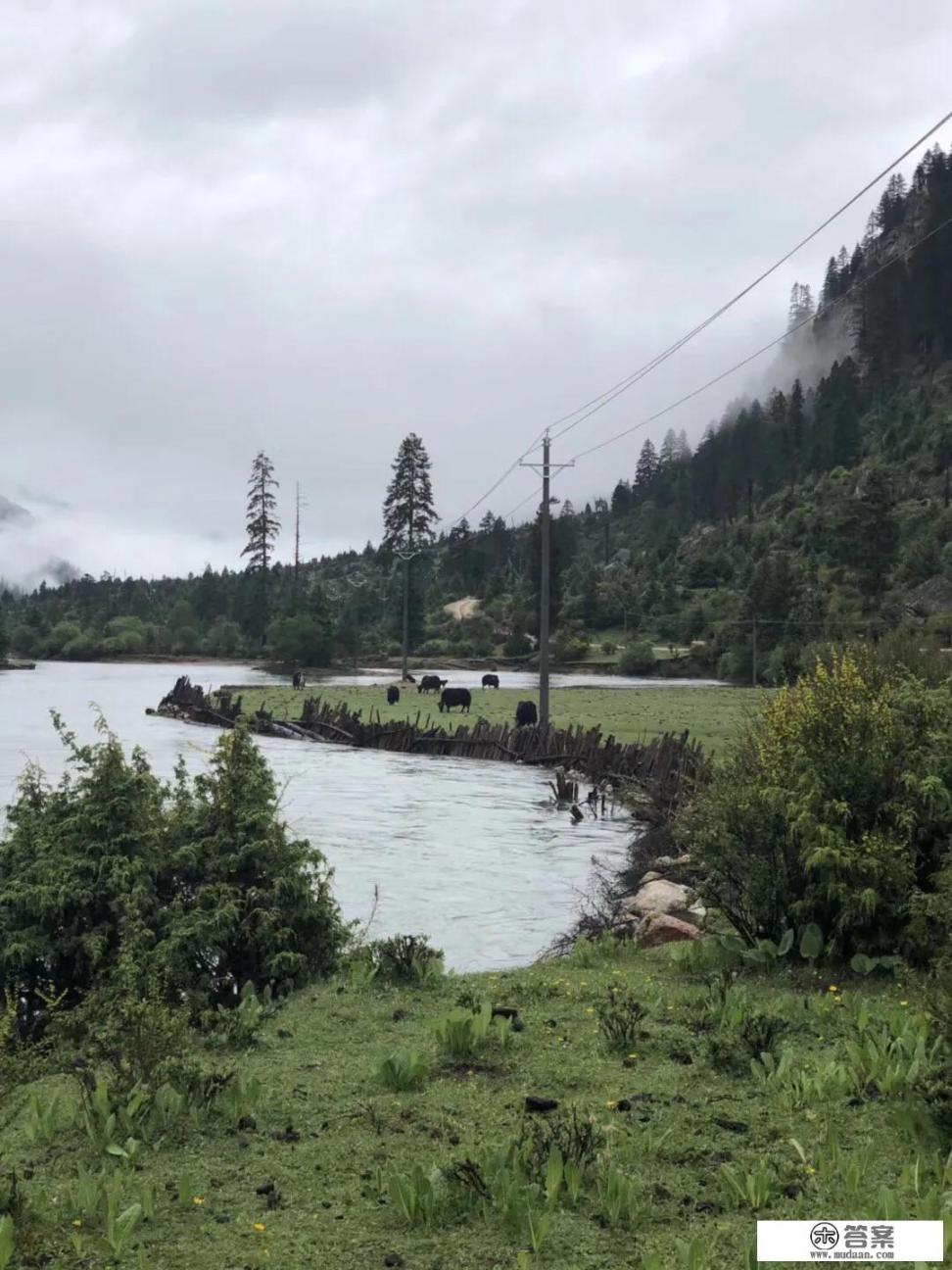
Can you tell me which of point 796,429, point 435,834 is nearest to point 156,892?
point 435,834

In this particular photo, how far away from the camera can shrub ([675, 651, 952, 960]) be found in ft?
29.3

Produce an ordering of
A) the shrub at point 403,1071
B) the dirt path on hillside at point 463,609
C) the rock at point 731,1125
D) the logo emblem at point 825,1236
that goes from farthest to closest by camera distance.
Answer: the dirt path on hillside at point 463,609
the shrub at point 403,1071
the rock at point 731,1125
the logo emblem at point 825,1236

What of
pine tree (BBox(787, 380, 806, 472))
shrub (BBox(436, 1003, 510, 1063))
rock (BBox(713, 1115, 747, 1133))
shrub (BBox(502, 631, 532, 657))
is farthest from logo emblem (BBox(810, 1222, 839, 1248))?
pine tree (BBox(787, 380, 806, 472))

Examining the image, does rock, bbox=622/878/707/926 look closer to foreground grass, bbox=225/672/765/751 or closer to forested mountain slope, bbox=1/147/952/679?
foreground grass, bbox=225/672/765/751

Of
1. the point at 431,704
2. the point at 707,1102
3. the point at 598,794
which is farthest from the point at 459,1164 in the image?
the point at 431,704

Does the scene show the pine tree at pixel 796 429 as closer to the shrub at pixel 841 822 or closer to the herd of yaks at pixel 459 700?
the herd of yaks at pixel 459 700

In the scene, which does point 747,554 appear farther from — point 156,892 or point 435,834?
point 156,892

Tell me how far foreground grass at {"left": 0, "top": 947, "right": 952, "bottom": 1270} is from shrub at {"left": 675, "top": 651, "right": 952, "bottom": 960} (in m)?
0.88

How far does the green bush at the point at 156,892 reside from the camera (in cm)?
912

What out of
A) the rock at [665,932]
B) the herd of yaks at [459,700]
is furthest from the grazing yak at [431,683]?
the rock at [665,932]

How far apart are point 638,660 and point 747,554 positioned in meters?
34.8

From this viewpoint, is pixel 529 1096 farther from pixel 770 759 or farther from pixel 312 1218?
pixel 770 759

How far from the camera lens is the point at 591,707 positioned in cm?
5250

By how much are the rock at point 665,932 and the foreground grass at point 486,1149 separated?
2.97 meters
